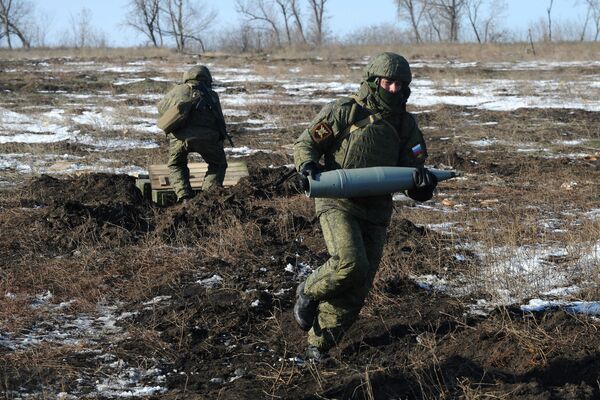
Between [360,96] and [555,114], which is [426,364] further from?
[555,114]

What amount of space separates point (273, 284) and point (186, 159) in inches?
137

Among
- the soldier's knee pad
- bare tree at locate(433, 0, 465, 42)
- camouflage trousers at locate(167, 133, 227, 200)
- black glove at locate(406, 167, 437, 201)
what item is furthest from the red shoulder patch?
bare tree at locate(433, 0, 465, 42)

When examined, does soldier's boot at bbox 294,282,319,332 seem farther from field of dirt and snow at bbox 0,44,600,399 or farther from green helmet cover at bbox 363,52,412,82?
green helmet cover at bbox 363,52,412,82

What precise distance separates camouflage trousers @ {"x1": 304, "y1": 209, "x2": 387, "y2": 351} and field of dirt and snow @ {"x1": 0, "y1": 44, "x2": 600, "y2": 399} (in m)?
0.21

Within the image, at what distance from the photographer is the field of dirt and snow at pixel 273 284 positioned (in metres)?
4.66

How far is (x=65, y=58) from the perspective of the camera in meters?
40.8

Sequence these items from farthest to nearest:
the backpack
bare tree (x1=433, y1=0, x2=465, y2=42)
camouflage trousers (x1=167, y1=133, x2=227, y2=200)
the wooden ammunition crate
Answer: bare tree (x1=433, y1=0, x2=465, y2=42)
the wooden ammunition crate
camouflage trousers (x1=167, y1=133, x2=227, y2=200)
the backpack

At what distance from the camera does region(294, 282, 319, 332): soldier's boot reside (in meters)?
4.99

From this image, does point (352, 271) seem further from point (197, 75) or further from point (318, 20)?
point (318, 20)

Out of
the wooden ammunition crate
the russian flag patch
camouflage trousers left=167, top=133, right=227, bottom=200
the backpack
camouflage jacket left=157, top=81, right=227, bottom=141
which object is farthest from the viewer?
the wooden ammunition crate

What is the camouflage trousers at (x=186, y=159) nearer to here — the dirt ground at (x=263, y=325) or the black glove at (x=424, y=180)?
the dirt ground at (x=263, y=325)

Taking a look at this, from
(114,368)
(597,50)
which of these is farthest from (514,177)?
(597,50)

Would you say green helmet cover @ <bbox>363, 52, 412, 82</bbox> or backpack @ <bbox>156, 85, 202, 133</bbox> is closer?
green helmet cover @ <bbox>363, 52, 412, 82</bbox>

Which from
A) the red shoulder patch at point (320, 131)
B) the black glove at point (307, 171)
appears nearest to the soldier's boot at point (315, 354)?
the black glove at point (307, 171)
